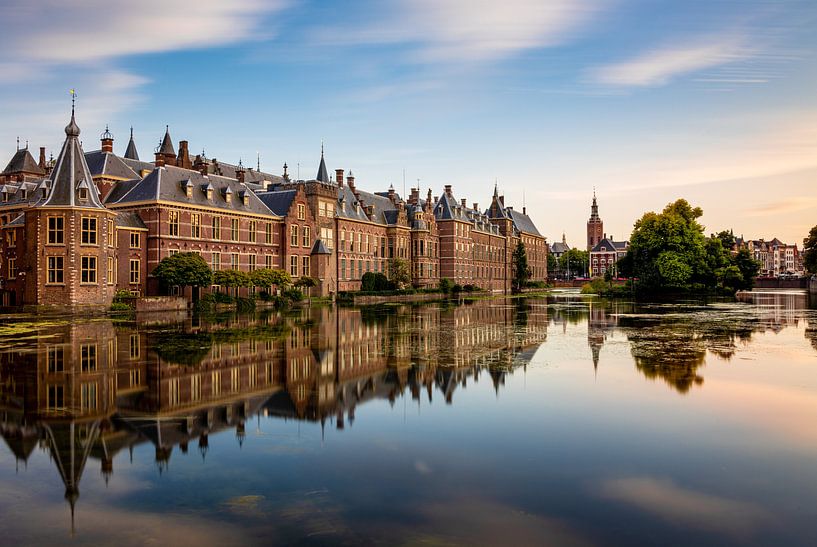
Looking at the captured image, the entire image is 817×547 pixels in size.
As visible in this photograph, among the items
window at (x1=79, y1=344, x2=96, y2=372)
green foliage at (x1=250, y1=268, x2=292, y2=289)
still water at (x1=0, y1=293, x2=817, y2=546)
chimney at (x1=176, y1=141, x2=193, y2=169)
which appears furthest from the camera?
chimney at (x1=176, y1=141, x2=193, y2=169)

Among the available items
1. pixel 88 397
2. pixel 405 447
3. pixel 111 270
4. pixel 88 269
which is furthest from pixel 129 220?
pixel 405 447

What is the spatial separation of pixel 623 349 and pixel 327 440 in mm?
A: 15366

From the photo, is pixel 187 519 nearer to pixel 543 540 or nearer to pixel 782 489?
pixel 543 540

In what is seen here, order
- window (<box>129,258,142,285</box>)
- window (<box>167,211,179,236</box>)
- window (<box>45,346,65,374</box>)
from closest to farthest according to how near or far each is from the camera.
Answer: window (<box>45,346,65,374</box>), window (<box>129,258,142,285</box>), window (<box>167,211,179,236</box>)

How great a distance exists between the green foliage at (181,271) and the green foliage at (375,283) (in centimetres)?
2513

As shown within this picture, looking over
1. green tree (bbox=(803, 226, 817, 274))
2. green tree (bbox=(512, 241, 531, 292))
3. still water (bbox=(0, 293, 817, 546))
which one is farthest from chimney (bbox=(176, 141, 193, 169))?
green tree (bbox=(803, 226, 817, 274))

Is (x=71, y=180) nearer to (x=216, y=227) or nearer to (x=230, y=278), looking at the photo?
(x=230, y=278)

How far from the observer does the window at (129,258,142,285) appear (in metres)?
48.8

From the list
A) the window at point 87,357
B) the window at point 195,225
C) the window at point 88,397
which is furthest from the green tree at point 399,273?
the window at point 88,397

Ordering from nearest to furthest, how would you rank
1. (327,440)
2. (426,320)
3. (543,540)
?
(543,540), (327,440), (426,320)

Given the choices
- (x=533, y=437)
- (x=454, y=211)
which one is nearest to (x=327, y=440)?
(x=533, y=437)

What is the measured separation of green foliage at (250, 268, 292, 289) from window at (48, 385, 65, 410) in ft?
126

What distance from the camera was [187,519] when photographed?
7574mm

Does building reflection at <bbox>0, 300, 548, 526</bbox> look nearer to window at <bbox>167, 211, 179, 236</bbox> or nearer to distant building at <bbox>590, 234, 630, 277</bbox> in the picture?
window at <bbox>167, 211, 179, 236</bbox>
